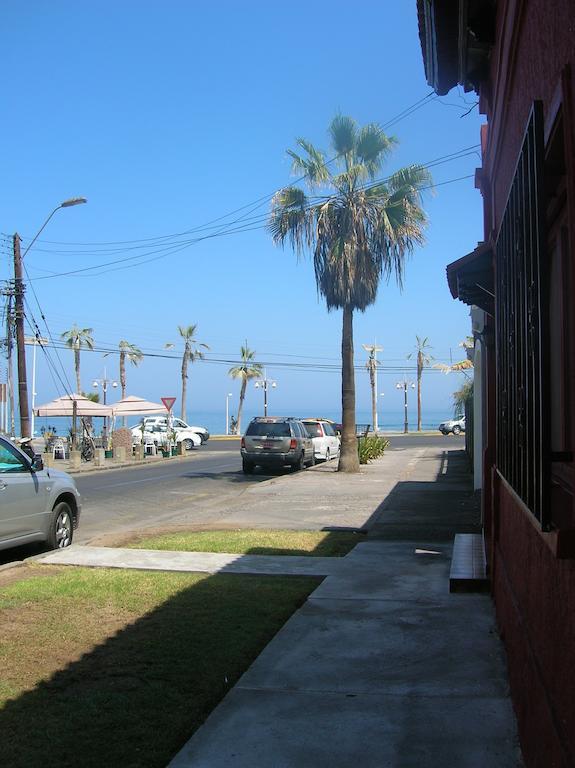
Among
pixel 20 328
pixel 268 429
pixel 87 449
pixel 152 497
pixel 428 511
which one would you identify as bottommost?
pixel 152 497

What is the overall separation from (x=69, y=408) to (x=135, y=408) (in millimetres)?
4794

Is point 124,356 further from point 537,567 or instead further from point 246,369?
point 537,567

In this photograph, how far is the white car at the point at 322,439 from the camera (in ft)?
92.1

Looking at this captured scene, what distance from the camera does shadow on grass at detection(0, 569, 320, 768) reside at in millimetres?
3920

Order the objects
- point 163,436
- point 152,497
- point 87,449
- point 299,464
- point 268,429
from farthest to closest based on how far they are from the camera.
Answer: point 163,436
point 87,449
point 299,464
point 268,429
point 152,497

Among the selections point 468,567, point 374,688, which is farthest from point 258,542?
point 374,688

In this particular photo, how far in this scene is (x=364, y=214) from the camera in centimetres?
2147

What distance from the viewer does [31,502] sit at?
9.58 meters

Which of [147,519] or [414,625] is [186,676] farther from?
[147,519]

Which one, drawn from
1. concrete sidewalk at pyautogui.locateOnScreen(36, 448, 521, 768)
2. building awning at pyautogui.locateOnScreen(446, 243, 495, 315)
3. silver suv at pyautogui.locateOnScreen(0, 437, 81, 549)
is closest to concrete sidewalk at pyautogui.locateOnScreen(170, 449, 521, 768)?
concrete sidewalk at pyautogui.locateOnScreen(36, 448, 521, 768)

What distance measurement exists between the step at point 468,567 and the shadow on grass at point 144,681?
1.47 m

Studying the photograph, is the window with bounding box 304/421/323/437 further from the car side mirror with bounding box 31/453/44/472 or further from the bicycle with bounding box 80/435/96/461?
the car side mirror with bounding box 31/453/44/472

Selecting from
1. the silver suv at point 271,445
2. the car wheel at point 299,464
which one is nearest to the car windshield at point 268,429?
the silver suv at point 271,445

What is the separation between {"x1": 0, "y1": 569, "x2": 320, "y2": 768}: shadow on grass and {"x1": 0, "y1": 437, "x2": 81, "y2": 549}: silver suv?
2.31 m
